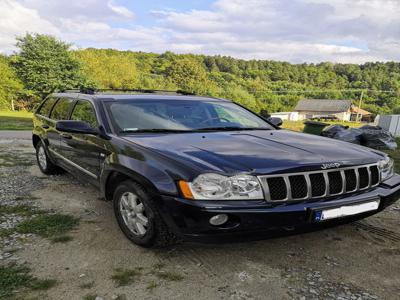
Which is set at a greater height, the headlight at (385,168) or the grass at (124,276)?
the headlight at (385,168)

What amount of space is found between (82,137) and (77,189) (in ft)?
4.47

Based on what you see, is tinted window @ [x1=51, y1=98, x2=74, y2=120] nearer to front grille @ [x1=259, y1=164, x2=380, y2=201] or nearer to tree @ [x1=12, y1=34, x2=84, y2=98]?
front grille @ [x1=259, y1=164, x2=380, y2=201]

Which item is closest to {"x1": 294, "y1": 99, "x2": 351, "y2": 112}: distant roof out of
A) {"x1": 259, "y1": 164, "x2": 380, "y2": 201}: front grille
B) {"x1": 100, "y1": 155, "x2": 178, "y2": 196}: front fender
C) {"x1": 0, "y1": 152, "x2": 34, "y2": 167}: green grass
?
{"x1": 0, "y1": 152, "x2": 34, "y2": 167}: green grass

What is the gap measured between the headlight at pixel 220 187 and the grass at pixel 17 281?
129 cm

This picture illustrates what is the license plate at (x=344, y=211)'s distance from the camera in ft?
8.33

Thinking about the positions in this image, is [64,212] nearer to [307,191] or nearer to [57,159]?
[57,159]

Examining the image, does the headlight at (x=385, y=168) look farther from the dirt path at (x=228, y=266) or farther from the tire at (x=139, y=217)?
the tire at (x=139, y=217)

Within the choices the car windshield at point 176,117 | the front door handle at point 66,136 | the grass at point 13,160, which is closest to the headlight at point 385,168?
the car windshield at point 176,117

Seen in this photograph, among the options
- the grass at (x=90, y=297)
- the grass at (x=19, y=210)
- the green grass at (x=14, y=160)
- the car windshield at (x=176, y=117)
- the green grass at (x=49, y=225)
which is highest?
the car windshield at (x=176, y=117)

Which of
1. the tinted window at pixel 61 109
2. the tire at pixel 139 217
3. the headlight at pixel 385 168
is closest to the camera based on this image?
the tire at pixel 139 217

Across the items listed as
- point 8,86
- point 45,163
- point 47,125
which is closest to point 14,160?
point 45,163

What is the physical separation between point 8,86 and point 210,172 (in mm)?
37163

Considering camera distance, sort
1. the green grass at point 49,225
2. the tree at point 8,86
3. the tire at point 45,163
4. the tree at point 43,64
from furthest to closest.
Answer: the tree at point 43,64 < the tree at point 8,86 < the tire at point 45,163 < the green grass at point 49,225

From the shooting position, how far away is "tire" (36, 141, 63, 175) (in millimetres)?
5484
